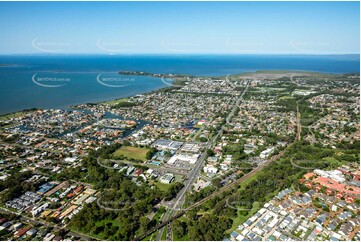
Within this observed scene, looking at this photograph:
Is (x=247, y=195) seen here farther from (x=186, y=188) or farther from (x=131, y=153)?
(x=131, y=153)

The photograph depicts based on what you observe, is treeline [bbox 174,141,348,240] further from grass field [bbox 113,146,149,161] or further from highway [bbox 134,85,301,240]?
grass field [bbox 113,146,149,161]

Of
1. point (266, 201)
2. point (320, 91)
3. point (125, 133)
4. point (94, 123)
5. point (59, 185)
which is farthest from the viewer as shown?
point (320, 91)

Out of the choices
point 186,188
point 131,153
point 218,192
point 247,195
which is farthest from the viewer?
point 131,153

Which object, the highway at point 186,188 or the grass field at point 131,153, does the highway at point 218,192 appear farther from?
the grass field at point 131,153

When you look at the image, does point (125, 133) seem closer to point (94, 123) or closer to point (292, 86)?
point (94, 123)

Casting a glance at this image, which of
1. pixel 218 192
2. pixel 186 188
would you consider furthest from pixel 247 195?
A: pixel 186 188

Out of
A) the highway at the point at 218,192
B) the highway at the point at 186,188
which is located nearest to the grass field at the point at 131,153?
the highway at the point at 186,188

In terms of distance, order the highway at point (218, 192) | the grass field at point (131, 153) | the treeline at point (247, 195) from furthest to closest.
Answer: the grass field at point (131, 153), the highway at point (218, 192), the treeline at point (247, 195)

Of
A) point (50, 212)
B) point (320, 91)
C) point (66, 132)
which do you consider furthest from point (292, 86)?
point (50, 212)

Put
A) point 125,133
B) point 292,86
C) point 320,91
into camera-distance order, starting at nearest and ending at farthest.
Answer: point 125,133 < point 320,91 < point 292,86
